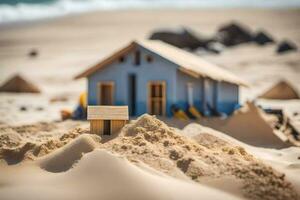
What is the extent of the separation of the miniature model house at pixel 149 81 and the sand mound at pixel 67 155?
27.2 ft

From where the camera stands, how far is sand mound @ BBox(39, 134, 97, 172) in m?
10.7

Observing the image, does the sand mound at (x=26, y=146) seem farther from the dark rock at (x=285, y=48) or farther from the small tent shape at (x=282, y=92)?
the dark rock at (x=285, y=48)

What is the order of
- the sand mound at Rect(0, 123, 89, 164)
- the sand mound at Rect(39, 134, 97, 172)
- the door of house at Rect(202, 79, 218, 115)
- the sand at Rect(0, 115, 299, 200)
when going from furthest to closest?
1. the door of house at Rect(202, 79, 218, 115)
2. the sand mound at Rect(0, 123, 89, 164)
3. the sand mound at Rect(39, 134, 97, 172)
4. the sand at Rect(0, 115, 299, 200)

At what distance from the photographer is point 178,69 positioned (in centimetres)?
1986

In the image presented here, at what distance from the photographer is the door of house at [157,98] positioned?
20016 millimetres

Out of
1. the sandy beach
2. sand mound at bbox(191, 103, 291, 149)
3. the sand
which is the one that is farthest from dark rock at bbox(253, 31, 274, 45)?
the sand

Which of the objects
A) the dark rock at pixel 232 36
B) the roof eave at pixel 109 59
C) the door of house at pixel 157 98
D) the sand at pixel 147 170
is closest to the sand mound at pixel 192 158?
the sand at pixel 147 170

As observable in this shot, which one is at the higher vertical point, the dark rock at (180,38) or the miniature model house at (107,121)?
the dark rock at (180,38)

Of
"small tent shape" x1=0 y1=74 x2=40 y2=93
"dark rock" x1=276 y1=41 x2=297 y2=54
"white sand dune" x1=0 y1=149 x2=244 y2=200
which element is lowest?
"white sand dune" x1=0 y1=149 x2=244 y2=200

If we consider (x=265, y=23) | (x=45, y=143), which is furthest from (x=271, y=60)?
(x=265, y=23)

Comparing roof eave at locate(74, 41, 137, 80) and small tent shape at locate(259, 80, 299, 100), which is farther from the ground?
roof eave at locate(74, 41, 137, 80)

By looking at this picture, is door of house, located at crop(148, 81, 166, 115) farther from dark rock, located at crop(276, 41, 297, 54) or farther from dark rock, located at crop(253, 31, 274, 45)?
dark rock, located at crop(253, 31, 274, 45)

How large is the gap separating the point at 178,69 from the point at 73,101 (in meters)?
12.8

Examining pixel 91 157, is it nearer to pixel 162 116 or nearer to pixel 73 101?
pixel 162 116
